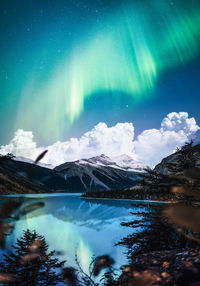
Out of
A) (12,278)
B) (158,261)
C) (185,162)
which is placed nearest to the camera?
(12,278)

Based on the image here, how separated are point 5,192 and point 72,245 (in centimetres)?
17284

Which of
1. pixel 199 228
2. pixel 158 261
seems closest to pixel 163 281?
pixel 158 261

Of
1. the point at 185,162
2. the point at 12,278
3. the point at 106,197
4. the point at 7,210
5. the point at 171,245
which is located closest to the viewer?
the point at 7,210

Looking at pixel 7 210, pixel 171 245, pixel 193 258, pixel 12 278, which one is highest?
pixel 7 210

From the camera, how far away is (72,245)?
2656 centimetres

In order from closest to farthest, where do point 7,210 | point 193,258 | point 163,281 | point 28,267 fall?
point 7,210
point 163,281
point 193,258
point 28,267

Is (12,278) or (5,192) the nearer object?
(12,278)

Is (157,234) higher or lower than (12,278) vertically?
lower

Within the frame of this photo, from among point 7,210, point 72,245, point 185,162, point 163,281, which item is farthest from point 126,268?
point 72,245

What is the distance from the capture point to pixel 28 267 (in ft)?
31.0

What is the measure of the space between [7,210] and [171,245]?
13.9m

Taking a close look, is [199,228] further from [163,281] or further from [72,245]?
[72,245]

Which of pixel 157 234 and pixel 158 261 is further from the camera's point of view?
pixel 157 234

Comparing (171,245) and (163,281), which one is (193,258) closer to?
(163,281)
